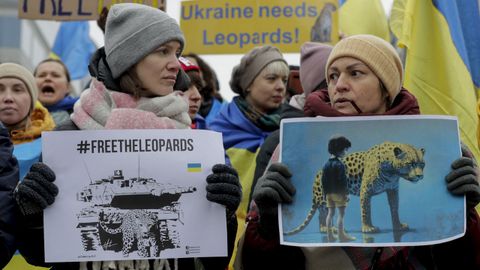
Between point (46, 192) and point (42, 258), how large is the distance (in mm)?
337

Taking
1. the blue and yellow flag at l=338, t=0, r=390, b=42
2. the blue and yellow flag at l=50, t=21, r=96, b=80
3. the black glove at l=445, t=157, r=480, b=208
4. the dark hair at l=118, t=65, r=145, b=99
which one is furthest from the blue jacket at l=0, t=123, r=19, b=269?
the blue and yellow flag at l=50, t=21, r=96, b=80

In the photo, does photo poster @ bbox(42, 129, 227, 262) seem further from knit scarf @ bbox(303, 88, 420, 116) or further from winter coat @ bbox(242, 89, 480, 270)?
knit scarf @ bbox(303, 88, 420, 116)

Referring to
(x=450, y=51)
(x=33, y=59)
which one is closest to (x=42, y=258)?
(x=450, y=51)

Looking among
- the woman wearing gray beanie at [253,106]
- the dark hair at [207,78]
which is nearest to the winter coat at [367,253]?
the woman wearing gray beanie at [253,106]

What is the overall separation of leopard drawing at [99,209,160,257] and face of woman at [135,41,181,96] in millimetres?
539

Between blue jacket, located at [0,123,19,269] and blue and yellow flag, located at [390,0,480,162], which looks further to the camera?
blue and yellow flag, located at [390,0,480,162]

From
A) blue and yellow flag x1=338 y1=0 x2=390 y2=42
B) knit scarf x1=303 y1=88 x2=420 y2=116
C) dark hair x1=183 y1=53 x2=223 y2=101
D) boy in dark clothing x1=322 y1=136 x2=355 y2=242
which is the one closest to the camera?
boy in dark clothing x1=322 y1=136 x2=355 y2=242

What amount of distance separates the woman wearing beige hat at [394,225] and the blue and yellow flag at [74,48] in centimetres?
698

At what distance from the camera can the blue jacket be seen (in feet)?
12.0

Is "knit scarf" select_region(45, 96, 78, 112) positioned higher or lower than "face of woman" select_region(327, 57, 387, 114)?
higher

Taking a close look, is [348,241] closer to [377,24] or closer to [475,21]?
[475,21]

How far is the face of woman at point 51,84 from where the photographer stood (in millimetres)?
7199

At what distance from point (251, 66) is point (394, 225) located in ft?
9.98

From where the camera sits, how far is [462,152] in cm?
390
